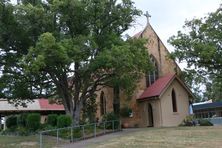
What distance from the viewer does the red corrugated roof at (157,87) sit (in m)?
39.1

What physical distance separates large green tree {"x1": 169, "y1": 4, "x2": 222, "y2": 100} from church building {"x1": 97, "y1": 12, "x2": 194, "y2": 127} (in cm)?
221

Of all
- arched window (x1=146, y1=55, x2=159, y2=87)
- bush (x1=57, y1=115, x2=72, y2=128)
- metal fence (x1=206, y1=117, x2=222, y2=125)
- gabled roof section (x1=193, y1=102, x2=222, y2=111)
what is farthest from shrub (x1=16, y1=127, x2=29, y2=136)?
gabled roof section (x1=193, y1=102, x2=222, y2=111)

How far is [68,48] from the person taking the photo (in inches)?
1142

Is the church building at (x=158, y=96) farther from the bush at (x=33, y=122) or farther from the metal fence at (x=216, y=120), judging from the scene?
the bush at (x=33, y=122)

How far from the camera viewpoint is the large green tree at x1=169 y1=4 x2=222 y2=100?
121ft

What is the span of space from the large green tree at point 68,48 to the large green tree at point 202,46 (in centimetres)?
643

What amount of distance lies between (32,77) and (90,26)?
6.82 m

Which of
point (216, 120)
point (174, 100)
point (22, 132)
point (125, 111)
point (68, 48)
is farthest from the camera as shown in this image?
point (216, 120)

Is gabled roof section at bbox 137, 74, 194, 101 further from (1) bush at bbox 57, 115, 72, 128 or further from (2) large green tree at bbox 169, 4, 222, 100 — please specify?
(1) bush at bbox 57, 115, 72, 128

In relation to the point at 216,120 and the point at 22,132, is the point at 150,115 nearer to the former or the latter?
the point at 216,120

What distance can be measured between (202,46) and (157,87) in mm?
6682

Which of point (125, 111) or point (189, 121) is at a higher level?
point (125, 111)

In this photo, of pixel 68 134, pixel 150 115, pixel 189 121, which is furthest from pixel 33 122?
pixel 189 121

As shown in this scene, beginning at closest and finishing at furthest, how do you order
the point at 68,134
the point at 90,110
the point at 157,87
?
the point at 68,134
the point at 157,87
the point at 90,110
